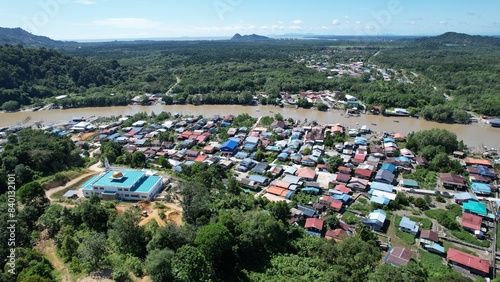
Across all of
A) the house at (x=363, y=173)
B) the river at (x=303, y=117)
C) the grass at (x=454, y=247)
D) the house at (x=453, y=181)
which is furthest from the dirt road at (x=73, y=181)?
the house at (x=453, y=181)

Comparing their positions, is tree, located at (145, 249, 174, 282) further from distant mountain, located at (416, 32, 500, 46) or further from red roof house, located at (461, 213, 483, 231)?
distant mountain, located at (416, 32, 500, 46)

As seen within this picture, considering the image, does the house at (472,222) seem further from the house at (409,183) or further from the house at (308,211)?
the house at (308,211)

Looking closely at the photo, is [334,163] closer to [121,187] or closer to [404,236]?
[404,236]

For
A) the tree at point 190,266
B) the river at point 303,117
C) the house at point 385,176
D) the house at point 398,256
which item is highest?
the tree at point 190,266

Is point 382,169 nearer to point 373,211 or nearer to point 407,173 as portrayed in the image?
point 407,173

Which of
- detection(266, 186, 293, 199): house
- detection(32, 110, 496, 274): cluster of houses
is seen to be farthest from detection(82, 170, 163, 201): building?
detection(266, 186, 293, 199): house

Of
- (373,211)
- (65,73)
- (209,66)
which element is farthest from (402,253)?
(209,66)
